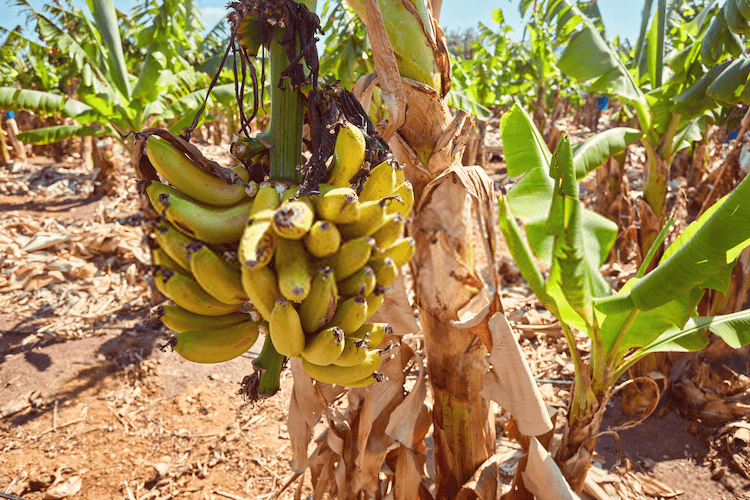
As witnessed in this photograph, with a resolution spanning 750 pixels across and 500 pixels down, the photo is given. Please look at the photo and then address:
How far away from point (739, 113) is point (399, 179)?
15.9ft

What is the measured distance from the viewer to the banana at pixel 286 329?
731mm

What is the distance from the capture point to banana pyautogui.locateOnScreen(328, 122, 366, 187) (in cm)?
81

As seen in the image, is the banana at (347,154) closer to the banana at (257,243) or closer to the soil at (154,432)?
the banana at (257,243)

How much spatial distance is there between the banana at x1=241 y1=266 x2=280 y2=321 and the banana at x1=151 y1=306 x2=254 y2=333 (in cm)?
18

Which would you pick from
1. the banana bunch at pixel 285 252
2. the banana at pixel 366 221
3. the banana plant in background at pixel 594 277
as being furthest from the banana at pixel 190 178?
the banana plant in background at pixel 594 277

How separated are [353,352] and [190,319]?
38cm

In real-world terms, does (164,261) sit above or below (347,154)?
below

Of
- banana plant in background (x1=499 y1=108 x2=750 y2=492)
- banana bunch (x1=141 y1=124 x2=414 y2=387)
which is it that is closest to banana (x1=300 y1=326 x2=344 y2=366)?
banana bunch (x1=141 y1=124 x2=414 y2=387)

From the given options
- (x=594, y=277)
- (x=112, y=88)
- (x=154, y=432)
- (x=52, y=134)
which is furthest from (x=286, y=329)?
(x=52, y=134)

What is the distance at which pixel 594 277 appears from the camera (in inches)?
71.4

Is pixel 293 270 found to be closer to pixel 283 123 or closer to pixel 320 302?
pixel 320 302

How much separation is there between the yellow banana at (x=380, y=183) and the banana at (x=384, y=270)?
0.53 feet

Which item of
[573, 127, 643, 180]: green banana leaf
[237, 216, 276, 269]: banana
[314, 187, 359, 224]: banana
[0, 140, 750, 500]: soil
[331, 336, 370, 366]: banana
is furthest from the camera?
[573, 127, 643, 180]: green banana leaf

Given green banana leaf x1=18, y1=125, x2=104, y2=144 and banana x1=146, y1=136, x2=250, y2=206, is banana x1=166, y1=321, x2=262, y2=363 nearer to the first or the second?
banana x1=146, y1=136, x2=250, y2=206
